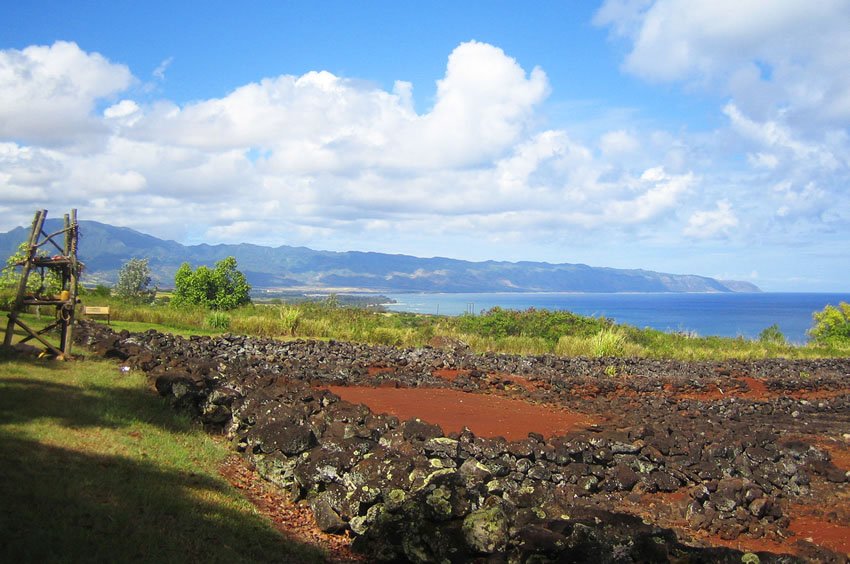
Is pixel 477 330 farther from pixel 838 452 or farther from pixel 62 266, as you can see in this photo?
pixel 62 266

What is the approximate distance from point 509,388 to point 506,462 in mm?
7404

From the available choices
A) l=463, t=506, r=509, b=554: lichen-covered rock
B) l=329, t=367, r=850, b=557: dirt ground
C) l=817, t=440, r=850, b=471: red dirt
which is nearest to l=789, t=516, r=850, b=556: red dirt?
l=329, t=367, r=850, b=557: dirt ground

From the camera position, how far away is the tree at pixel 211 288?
1169 inches

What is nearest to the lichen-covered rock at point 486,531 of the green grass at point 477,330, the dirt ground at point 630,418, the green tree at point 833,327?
the dirt ground at point 630,418

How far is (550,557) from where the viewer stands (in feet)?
16.8

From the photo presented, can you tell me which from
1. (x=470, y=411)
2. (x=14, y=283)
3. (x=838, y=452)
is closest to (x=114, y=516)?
(x=470, y=411)

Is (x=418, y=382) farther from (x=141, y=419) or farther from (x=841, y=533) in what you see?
(x=841, y=533)

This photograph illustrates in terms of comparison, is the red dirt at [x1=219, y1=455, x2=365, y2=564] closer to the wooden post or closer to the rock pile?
the rock pile

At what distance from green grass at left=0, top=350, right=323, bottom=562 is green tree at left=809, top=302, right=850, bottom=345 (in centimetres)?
3337

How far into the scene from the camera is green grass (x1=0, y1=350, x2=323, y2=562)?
4934 mm

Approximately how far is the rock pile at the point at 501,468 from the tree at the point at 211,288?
15.5 metres

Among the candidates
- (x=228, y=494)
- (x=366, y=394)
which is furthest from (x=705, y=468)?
(x=366, y=394)

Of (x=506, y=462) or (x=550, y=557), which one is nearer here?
(x=550, y=557)

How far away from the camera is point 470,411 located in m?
12.1
